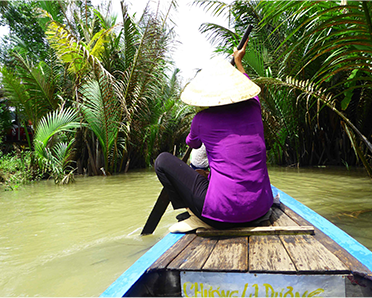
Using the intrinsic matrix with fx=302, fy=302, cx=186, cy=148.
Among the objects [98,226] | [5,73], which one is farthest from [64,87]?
[98,226]

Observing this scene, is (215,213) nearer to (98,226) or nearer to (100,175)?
(98,226)

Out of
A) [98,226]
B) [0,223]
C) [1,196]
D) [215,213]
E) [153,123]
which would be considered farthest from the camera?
[153,123]

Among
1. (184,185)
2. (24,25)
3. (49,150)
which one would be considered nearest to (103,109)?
(49,150)

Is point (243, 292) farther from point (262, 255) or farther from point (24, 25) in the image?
point (24, 25)

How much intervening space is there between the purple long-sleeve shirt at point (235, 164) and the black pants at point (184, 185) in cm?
7

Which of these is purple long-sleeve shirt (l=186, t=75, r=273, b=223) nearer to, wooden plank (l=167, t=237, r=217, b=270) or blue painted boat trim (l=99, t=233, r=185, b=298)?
wooden plank (l=167, t=237, r=217, b=270)

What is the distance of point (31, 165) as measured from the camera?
714 cm

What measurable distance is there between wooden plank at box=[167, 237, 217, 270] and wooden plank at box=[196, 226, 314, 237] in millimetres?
56

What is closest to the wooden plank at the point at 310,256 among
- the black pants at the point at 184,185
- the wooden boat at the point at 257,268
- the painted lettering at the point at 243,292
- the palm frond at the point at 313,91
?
the wooden boat at the point at 257,268

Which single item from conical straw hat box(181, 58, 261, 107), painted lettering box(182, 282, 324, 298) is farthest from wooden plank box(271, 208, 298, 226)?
conical straw hat box(181, 58, 261, 107)

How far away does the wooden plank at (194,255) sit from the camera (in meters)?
1.39

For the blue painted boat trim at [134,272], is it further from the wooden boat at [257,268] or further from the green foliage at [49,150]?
the green foliage at [49,150]

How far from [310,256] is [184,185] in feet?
2.86

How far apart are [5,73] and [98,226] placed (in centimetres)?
644
